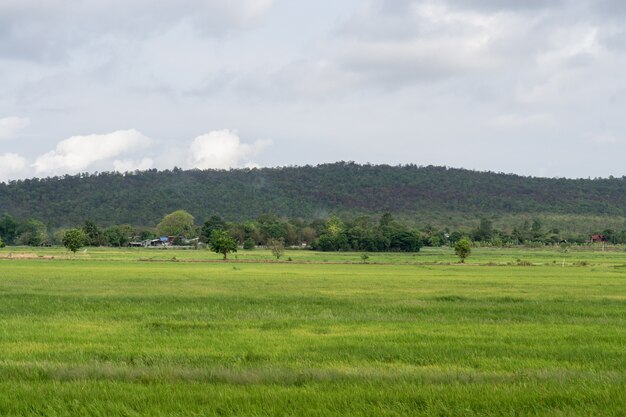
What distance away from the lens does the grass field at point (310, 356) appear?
27.1ft

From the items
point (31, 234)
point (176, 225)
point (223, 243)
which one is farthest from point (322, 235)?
point (31, 234)

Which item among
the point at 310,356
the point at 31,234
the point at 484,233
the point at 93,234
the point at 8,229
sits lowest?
the point at 310,356

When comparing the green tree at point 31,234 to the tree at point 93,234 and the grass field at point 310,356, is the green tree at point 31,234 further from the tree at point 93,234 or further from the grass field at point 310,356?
the grass field at point 310,356

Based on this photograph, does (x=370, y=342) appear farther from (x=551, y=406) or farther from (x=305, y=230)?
(x=305, y=230)

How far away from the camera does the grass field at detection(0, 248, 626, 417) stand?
825cm

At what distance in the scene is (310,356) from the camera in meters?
12.6

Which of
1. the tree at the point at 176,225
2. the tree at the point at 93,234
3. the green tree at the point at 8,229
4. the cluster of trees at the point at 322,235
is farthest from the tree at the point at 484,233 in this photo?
the green tree at the point at 8,229

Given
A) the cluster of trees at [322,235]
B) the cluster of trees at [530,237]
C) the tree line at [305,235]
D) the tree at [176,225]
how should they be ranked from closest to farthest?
the cluster of trees at [322,235] → the tree line at [305,235] → the cluster of trees at [530,237] → the tree at [176,225]

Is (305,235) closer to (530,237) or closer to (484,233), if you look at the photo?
(484,233)

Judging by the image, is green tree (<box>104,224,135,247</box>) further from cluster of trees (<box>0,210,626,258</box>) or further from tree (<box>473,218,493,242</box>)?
tree (<box>473,218,493,242</box>)

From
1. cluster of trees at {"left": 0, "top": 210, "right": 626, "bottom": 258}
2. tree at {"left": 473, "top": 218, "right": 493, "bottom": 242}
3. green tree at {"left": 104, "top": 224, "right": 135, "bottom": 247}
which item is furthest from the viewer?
tree at {"left": 473, "top": 218, "right": 493, "bottom": 242}

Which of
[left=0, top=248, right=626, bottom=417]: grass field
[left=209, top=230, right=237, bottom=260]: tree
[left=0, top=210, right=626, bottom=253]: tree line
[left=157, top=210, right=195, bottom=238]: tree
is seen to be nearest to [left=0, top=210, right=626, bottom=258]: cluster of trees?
[left=0, top=210, right=626, bottom=253]: tree line

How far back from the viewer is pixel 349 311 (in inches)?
842

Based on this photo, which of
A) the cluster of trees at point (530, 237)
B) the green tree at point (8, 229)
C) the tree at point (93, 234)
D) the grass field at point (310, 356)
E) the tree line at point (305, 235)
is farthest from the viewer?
the green tree at point (8, 229)
